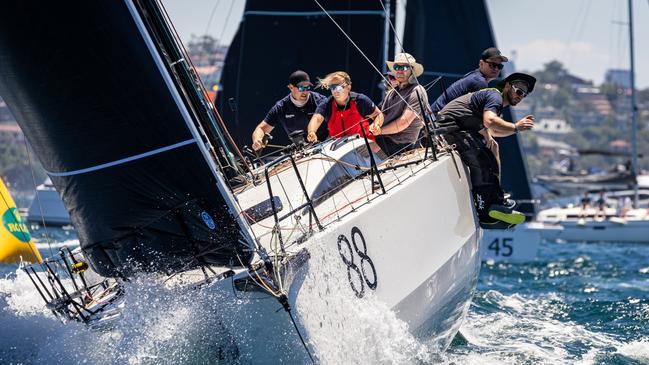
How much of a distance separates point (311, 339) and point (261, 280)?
40cm

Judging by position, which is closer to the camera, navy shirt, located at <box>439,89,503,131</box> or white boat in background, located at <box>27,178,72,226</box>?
navy shirt, located at <box>439,89,503,131</box>

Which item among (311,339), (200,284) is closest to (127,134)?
(200,284)

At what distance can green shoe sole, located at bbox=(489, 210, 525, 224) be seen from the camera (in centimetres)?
694

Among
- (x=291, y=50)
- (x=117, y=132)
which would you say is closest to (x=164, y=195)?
(x=117, y=132)

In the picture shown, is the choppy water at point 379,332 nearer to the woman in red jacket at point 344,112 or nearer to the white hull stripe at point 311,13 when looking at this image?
the woman in red jacket at point 344,112

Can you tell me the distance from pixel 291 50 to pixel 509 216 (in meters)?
7.41

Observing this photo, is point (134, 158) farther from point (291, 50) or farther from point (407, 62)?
point (291, 50)

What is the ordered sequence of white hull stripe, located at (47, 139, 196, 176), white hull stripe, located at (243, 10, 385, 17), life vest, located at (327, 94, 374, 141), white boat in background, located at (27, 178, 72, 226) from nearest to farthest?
1. white hull stripe, located at (47, 139, 196, 176)
2. life vest, located at (327, 94, 374, 141)
3. white hull stripe, located at (243, 10, 385, 17)
4. white boat in background, located at (27, 178, 72, 226)

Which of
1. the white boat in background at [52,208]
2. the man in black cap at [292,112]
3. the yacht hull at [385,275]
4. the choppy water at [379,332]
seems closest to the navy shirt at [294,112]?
the man in black cap at [292,112]

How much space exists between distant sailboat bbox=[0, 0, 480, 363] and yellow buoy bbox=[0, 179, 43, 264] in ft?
11.9

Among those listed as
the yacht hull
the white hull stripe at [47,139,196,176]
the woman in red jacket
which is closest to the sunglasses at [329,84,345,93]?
the woman in red jacket

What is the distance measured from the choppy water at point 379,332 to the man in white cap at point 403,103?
1567 mm

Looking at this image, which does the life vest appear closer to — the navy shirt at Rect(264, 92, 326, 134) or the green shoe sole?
the navy shirt at Rect(264, 92, 326, 134)

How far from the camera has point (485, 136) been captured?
6891mm
